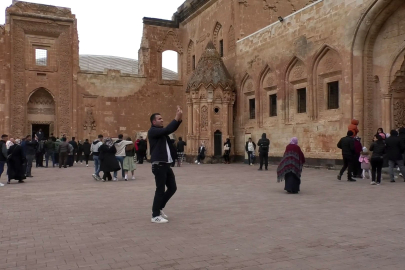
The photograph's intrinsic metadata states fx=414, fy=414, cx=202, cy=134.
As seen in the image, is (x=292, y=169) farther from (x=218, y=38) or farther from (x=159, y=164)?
(x=218, y=38)

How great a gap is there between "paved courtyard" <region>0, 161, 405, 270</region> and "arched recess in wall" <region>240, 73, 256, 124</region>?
14.3 metres

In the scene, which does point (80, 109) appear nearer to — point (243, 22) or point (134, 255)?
point (243, 22)

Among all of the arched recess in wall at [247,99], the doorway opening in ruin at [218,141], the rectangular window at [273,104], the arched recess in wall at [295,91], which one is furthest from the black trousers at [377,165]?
the doorway opening in ruin at [218,141]

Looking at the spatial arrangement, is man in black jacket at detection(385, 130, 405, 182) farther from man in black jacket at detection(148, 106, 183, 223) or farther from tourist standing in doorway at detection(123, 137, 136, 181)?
tourist standing in doorway at detection(123, 137, 136, 181)

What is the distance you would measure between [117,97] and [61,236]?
84.8ft

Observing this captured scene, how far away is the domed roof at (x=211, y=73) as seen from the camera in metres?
24.7

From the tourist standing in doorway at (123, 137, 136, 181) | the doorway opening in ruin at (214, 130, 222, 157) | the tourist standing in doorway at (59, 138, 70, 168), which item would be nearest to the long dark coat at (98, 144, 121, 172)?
the tourist standing in doorway at (123, 137, 136, 181)

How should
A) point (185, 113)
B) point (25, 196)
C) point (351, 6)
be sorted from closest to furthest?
point (25, 196)
point (351, 6)
point (185, 113)

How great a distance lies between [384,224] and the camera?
6227mm

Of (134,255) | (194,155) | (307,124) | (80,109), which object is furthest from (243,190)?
(80,109)

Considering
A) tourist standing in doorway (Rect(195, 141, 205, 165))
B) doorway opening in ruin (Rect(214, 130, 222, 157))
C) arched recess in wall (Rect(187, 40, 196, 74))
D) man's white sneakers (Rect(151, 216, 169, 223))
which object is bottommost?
man's white sneakers (Rect(151, 216, 169, 223))

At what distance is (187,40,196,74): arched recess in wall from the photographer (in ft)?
105

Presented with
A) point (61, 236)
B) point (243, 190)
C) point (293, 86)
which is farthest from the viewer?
point (293, 86)

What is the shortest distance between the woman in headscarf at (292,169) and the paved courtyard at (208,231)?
0.29 metres
